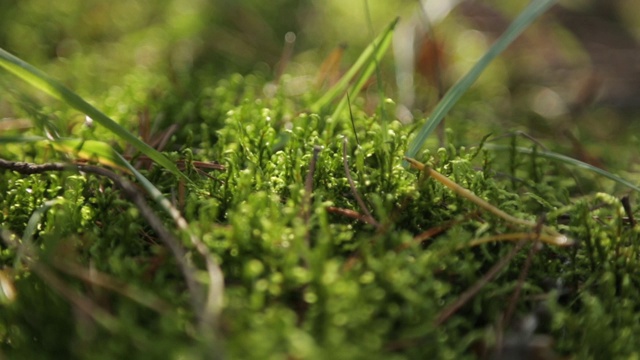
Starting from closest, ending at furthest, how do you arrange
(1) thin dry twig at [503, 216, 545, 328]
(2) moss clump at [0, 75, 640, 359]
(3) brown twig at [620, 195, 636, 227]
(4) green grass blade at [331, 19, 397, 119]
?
(2) moss clump at [0, 75, 640, 359] < (1) thin dry twig at [503, 216, 545, 328] < (3) brown twig at [620, 195, 636, 227] < (4) green grass blade at [331, 19, 397, 119]

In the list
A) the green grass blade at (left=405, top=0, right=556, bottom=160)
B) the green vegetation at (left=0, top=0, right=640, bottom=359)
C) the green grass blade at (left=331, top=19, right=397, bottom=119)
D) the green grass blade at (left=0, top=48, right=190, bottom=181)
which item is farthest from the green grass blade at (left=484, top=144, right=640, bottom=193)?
the green grass blade at (left=0, top=48, right=190, bottom=181)

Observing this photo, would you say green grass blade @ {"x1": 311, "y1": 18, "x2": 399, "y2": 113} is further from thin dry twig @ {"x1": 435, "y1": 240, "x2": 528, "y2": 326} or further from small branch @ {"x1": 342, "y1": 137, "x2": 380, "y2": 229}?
thin dry twig @ {"x1": 435, "y1": 240, "x2": 528, "y2": 326}

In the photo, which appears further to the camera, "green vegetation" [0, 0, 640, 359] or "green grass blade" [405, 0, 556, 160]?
"green grass blade" [405, 0, 556, 160]

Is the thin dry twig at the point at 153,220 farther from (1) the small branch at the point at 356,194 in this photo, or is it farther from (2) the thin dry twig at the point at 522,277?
(2) the thin dry twig at the point at 522,277

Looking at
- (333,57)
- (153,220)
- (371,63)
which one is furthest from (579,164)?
(333,57)

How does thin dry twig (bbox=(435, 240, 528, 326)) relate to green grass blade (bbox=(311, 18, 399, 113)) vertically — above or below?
below

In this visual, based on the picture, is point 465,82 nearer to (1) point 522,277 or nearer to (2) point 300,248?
(1) point 522,277

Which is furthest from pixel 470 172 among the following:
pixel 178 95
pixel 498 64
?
pixel 498 64
